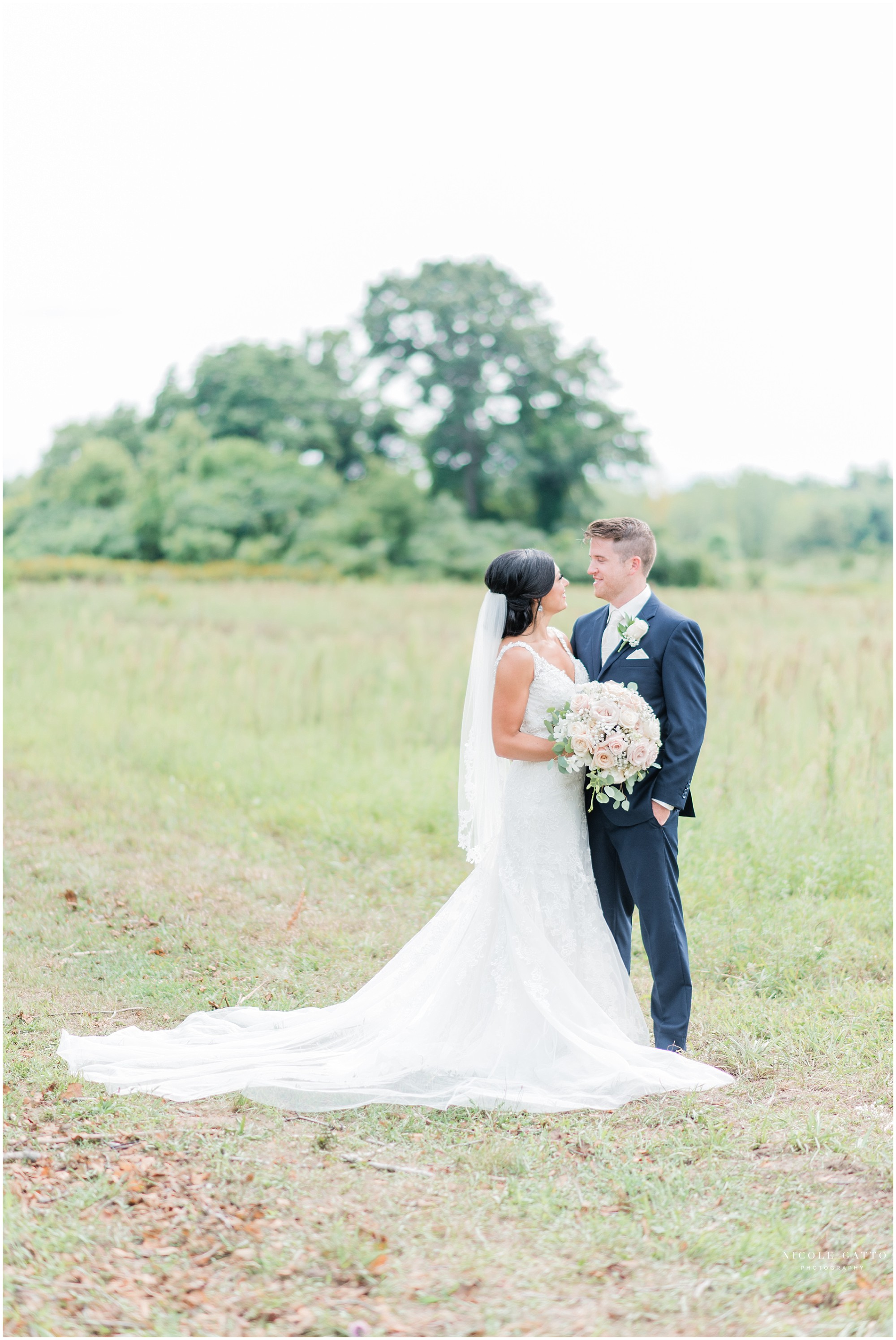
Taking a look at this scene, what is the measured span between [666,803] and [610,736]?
0.45 metres

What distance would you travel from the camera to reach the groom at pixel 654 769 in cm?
447

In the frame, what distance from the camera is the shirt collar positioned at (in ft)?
15.2

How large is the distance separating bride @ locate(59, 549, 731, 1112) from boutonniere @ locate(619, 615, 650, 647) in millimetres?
292

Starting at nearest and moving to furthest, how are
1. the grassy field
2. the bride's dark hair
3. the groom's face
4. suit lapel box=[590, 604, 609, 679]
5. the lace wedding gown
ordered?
1. the grassy field
2. the lace wedding gown
3. the bride's dark hair
4. the groom's face
5. suit lapel box=[590, 604, 609, 679]

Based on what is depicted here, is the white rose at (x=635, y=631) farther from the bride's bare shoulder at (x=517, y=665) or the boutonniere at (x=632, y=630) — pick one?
the bride's bare shoulder at (x=517, y=665)

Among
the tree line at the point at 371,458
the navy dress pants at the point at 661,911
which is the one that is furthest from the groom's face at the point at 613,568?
the tree line at the point at 371,458

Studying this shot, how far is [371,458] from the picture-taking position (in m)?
33.6

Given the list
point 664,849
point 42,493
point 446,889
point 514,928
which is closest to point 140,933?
point 446,889

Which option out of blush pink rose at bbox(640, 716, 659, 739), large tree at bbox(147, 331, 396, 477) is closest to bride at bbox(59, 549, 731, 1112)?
blush pink rose at bbox(640, 716, 659, 739)

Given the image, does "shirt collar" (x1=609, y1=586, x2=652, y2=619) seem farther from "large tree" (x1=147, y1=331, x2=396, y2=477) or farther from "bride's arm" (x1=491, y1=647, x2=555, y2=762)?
"large tree" (x1=147, y1=331, x2=396, y2=477)

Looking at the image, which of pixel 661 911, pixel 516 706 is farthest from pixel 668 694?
pixel 661 911

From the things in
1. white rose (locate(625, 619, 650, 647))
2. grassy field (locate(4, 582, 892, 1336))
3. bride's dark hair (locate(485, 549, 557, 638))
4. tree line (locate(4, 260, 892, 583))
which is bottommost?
grassy field (locate(4, 582, 892, 1336))

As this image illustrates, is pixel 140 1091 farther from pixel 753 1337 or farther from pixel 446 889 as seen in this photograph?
pixel 446 889

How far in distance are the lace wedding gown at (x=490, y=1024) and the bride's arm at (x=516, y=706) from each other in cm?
6
